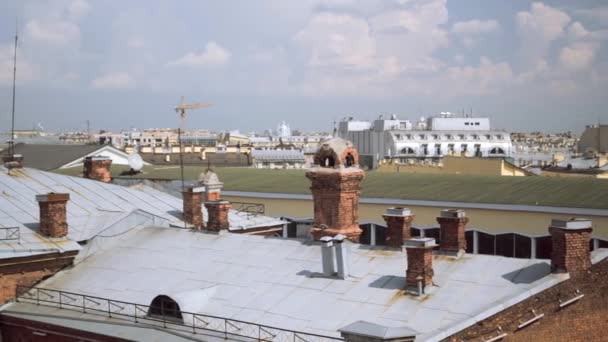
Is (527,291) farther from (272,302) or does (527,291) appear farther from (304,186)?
(304,186)

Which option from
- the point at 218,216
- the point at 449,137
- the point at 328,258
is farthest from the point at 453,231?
the point at 449,137

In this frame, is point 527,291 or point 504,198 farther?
point 504,198

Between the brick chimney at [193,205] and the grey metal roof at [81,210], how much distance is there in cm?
39

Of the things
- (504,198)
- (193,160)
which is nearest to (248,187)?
(504,198)

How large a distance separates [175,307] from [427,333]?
6.07 m

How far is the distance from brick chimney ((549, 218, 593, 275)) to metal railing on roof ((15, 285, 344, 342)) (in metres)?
4.90

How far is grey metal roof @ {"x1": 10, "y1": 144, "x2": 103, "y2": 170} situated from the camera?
219 ft

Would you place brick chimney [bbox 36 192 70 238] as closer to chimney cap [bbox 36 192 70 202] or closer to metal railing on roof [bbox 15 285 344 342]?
chimney cap [bbox 36 192 70 202]

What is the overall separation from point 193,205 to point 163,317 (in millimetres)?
9357

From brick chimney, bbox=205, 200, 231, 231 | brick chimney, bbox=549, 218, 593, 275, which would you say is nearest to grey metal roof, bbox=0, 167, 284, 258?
brick chimney, bbox=205, 200, 231, 231

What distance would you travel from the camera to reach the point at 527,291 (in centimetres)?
1566

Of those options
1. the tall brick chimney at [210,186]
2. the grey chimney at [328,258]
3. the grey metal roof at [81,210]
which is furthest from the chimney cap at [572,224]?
the tall brick chimney at [210,186]

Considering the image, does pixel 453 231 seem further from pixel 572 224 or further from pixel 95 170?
pixel 95 170

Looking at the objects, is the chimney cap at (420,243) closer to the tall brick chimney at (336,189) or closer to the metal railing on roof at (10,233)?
the tall brick chimney at (336,189)
